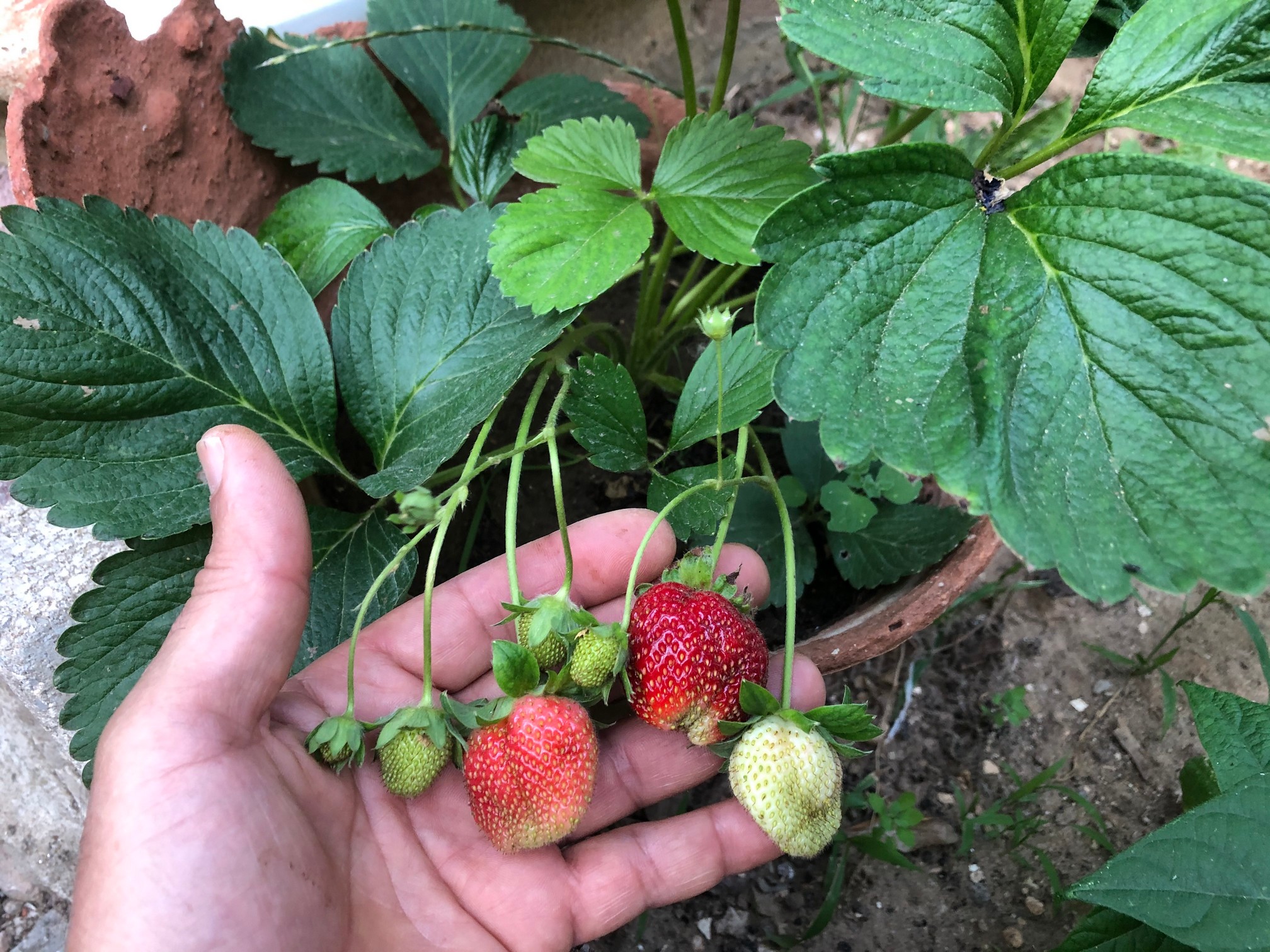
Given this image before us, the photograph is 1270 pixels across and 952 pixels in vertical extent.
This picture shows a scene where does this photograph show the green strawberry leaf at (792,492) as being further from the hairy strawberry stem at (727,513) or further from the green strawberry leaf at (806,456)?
the hairy strawberry stem at (727,513)

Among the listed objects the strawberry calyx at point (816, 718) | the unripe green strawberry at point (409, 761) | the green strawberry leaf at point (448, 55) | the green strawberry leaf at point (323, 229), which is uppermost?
the green strawberry leaf at point (448, 55)

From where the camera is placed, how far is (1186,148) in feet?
4.86

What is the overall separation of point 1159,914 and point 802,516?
1.93ft

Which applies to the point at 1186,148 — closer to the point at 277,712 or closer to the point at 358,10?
the point at 358,10

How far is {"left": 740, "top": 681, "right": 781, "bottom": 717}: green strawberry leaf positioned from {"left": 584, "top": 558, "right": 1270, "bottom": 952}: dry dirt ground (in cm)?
52

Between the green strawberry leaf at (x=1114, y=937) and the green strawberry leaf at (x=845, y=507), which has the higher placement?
the green strawberry leaf at (x=845, y=507)

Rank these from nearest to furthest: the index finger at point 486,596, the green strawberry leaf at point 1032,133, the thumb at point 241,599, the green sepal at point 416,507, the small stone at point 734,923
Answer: the green sepal at point 416,507, the thumb at point 241,599, the green strawberry leaf at point 1032,133, the index finger at point 486,596, the small stone at point 734,923

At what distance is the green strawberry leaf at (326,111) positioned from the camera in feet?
3.73

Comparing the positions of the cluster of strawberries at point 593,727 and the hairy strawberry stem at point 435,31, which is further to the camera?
the hairy strawberry stem at point 435,31

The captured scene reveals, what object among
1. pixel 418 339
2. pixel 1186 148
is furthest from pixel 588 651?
pixel 1186 148

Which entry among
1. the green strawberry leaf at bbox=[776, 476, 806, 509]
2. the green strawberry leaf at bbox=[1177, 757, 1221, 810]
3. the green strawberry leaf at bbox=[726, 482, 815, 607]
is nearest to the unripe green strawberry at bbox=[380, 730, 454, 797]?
the green strawberry leaf at bbox=[726, 482, 815, 607]

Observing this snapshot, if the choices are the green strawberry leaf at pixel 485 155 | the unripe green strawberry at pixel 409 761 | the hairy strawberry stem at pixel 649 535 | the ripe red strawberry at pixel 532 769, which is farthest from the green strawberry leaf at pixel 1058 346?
the green strawberry leaf at pixel 485 155

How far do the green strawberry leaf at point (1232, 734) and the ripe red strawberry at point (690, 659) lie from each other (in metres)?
0.50

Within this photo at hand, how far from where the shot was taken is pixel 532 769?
77 cm
